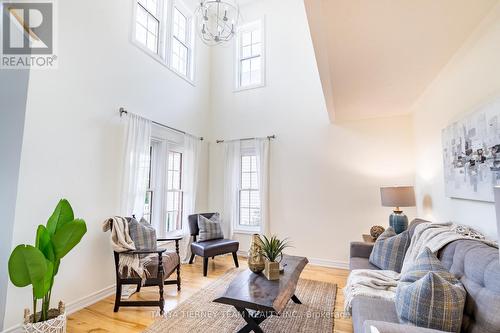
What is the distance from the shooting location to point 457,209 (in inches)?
91.7

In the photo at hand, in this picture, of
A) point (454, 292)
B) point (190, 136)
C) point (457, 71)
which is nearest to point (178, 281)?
point (190, 136)

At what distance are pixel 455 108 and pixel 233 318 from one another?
2.95m

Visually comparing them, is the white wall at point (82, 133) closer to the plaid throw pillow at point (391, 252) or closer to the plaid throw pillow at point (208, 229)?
the plaid throw pillow at point (208, 229)

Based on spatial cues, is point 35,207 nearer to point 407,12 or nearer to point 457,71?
point 407,12

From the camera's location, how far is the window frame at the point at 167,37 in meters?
3.56

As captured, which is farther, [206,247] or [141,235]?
[206,247]

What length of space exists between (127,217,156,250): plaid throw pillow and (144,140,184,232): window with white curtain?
85cm

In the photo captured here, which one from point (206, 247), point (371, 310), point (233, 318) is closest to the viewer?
point (371, 310)

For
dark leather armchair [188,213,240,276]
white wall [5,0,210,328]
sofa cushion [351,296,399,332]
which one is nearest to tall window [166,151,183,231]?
dark leather armchair [188,213,240,276]

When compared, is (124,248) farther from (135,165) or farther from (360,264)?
(360,264)

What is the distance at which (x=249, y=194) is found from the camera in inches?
191

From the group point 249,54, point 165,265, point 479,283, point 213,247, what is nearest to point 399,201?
Answer: point 479,283

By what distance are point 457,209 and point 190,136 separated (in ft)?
12.8

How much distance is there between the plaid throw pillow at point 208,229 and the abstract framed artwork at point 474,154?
3.19m
